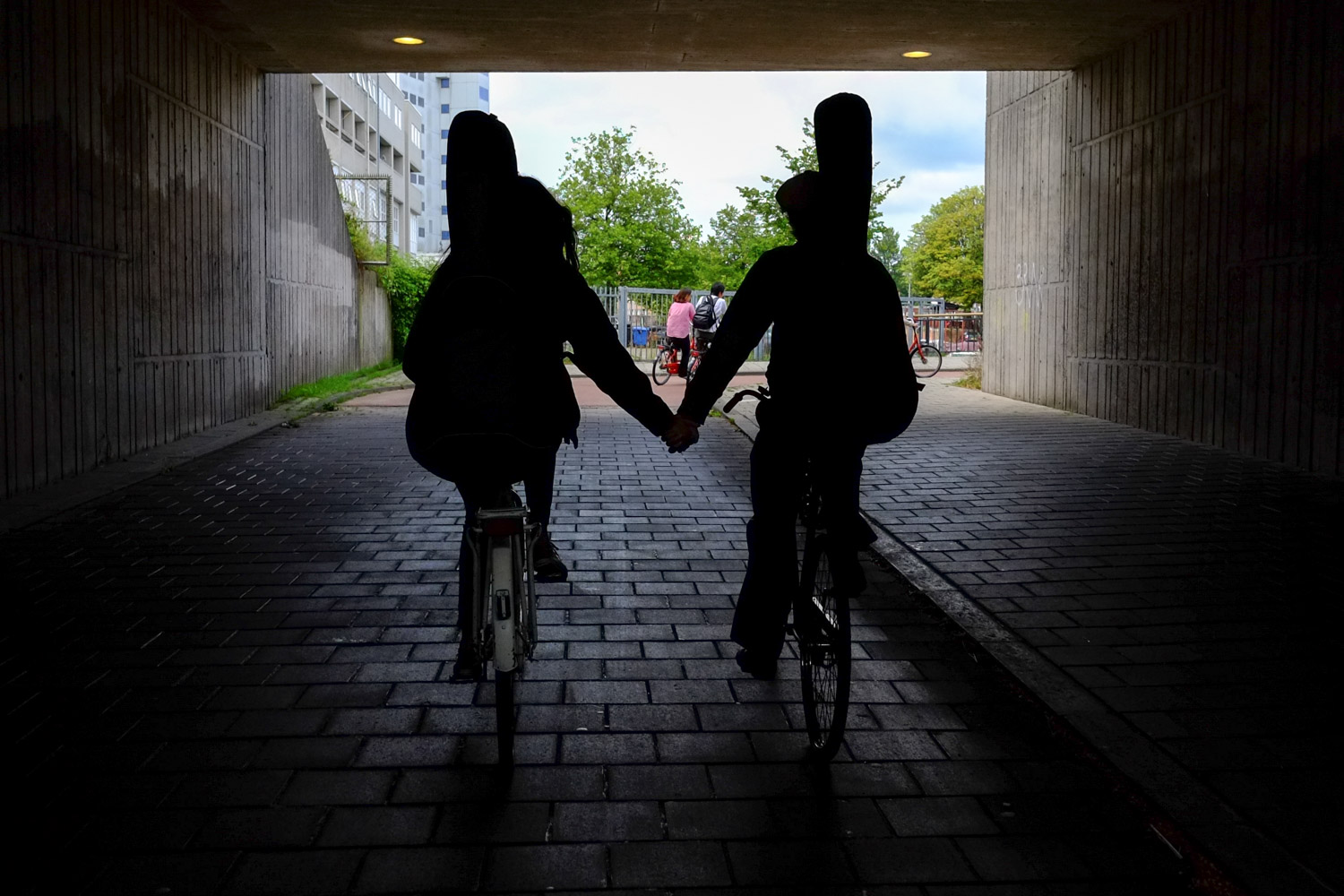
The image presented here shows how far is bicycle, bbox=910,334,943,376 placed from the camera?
2543 cm

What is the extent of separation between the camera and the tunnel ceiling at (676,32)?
11.4m

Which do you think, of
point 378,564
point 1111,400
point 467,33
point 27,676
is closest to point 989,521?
point 378,564

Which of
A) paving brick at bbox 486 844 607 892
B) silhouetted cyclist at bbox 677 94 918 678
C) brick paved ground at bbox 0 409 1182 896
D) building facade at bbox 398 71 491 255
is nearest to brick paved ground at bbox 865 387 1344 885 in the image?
brick paved ground at bbox 0 409 1182 896

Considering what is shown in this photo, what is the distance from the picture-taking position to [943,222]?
2697 inches

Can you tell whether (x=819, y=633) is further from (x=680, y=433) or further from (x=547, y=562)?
(x=547, y=562)

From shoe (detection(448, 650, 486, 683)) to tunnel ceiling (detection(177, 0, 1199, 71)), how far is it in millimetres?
8845

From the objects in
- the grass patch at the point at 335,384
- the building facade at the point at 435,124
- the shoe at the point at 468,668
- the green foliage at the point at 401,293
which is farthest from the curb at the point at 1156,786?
the building facade at the point at 435,124

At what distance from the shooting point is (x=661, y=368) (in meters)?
24.8

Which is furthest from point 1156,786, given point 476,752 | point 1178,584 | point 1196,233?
point 1196,233

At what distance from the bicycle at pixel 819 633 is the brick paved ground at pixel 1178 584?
1101 mm

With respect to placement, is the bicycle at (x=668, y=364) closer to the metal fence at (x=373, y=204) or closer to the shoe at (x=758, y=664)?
the metal fence at (x=373, y=204)

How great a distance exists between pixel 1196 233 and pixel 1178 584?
270 inches

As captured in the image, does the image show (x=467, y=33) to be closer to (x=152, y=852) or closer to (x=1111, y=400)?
(x=1111, y=400)

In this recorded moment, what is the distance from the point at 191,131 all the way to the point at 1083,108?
10421mm
